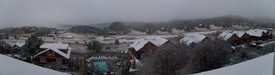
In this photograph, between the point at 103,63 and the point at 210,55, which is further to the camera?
the point at 210,55

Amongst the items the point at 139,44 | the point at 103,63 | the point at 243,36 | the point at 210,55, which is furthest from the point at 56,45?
the point at 243,36

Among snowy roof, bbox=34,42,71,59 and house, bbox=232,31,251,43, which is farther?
house, bbox=232,31,251,43

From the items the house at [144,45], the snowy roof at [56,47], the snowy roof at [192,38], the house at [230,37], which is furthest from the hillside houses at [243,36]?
the snowy roof at [56,47]

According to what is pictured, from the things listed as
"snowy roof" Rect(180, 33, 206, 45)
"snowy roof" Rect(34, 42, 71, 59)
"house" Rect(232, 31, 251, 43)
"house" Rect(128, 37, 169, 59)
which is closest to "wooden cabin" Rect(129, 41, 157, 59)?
"house" Rect(128, 37, 169, 59)

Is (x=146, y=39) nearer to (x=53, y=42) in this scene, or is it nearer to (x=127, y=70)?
(x=127, y=70)

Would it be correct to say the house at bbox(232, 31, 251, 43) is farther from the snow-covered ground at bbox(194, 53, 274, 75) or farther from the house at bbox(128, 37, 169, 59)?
Answer: the house at bbox(128, 37, 169, 59)

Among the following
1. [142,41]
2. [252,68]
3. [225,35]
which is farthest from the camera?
[252,68]

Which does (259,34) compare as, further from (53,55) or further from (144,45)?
(53,55)
